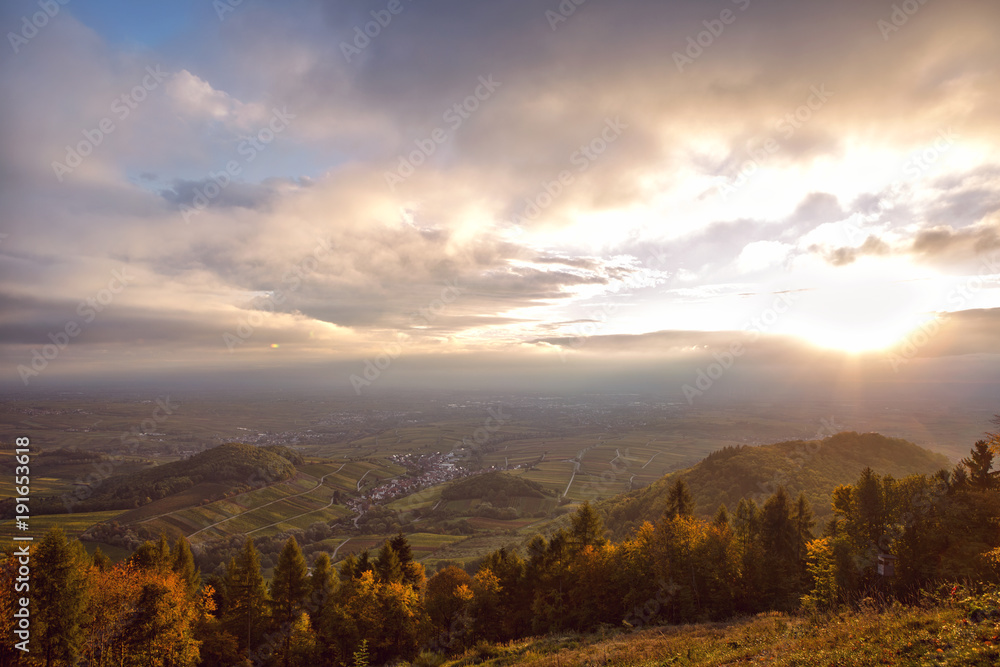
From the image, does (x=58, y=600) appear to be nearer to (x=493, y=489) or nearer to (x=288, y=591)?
(x=288, y=591)

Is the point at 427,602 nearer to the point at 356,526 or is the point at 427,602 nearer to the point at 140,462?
the point at 356,526

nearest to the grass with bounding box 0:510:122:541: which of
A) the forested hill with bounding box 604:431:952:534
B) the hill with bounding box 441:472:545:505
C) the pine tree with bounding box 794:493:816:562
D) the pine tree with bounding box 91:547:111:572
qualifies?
the pine tree with bounding box 91:547:111:572

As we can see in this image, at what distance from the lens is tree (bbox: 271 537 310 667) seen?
130 feet

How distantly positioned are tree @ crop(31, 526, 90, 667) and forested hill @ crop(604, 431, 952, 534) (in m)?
82.3

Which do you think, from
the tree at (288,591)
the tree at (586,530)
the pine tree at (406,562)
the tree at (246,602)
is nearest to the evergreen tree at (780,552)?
the tree at (586,530)

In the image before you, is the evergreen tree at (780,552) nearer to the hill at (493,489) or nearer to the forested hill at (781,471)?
the forested hill at (781,471)

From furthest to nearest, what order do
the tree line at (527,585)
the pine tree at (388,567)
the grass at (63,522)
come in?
the grass at (63,522), the pine tree at (388,567), the tree line at (527,585)

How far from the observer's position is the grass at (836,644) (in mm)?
10844

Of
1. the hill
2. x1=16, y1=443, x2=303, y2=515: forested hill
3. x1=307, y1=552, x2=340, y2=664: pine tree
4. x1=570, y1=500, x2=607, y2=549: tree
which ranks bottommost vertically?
the hill

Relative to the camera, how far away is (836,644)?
43.6 ft

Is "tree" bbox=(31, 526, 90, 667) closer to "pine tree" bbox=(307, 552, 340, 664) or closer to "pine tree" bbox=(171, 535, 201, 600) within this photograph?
"pine tree" bbox=(307, 552, 340, 664)

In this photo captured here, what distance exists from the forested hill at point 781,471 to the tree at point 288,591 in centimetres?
6553

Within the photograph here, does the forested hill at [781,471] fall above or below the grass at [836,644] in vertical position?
below

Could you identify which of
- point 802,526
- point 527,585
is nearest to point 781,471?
point 802,526
